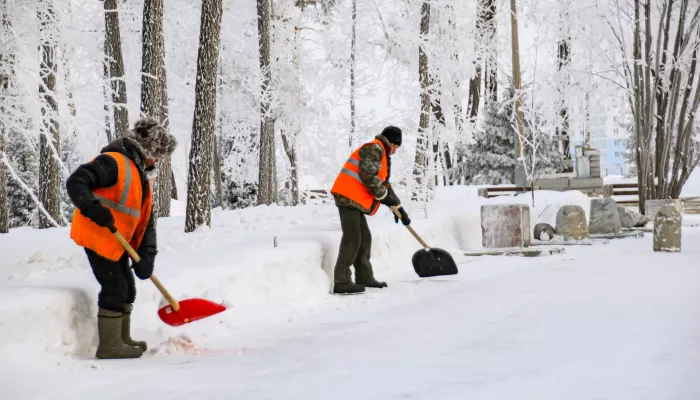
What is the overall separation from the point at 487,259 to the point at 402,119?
7.13m

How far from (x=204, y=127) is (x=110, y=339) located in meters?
7.04

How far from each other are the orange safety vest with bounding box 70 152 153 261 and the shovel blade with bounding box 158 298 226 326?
611 millimetres

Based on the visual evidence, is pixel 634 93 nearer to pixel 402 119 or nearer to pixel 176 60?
pixel 402 119

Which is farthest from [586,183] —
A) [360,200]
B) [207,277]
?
[207,277]

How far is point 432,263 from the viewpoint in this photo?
32.4ft

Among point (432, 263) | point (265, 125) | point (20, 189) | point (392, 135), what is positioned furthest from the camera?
point (20, 189)

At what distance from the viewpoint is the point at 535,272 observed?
1065 centimetres

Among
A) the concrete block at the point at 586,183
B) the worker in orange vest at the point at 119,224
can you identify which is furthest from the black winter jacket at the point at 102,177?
the concrete block at the point at 586,183

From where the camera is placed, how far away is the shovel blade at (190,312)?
20.0 feet

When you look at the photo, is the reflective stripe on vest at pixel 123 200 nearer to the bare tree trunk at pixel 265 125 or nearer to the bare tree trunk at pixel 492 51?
the bare tree trunk at pixel 265 125

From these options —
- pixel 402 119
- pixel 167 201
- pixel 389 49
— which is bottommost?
pixel 167 201

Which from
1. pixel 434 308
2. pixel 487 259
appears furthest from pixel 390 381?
pixel 487 259

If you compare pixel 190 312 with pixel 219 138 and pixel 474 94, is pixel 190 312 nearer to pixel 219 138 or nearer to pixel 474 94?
pixel 219 138

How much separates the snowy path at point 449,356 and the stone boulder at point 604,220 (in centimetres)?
885
